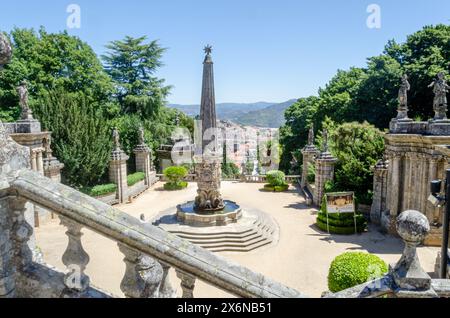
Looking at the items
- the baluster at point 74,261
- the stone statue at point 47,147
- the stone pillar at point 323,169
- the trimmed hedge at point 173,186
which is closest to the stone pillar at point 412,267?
the baluster at point 74,261

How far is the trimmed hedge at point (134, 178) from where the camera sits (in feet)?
91.4

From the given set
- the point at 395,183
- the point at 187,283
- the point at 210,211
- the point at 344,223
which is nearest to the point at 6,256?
the point at 187,283

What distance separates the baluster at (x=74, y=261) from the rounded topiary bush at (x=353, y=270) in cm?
835

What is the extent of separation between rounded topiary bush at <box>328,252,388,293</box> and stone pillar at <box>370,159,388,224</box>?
10.9m

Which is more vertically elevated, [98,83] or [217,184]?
[98,83]

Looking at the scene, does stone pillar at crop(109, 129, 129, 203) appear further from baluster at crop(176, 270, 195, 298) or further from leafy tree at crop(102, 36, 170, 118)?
baluster at crop(176, 270, 195, 298)

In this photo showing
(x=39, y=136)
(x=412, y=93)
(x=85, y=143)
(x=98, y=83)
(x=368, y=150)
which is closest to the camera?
(x=39, y=136)

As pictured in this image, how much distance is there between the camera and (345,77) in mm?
38188

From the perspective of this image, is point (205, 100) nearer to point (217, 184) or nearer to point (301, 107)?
point (217, 184)

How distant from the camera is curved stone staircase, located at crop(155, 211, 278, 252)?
16672 millimetres

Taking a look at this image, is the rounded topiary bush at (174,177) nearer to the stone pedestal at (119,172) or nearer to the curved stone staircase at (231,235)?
the stone pedestal at (119,172)

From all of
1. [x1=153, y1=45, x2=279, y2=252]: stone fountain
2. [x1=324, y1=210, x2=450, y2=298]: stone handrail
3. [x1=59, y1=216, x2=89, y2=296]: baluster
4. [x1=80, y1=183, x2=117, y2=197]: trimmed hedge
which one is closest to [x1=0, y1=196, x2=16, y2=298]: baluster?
[x1=59, y1=216, x2=89, y2=296]: baluster
